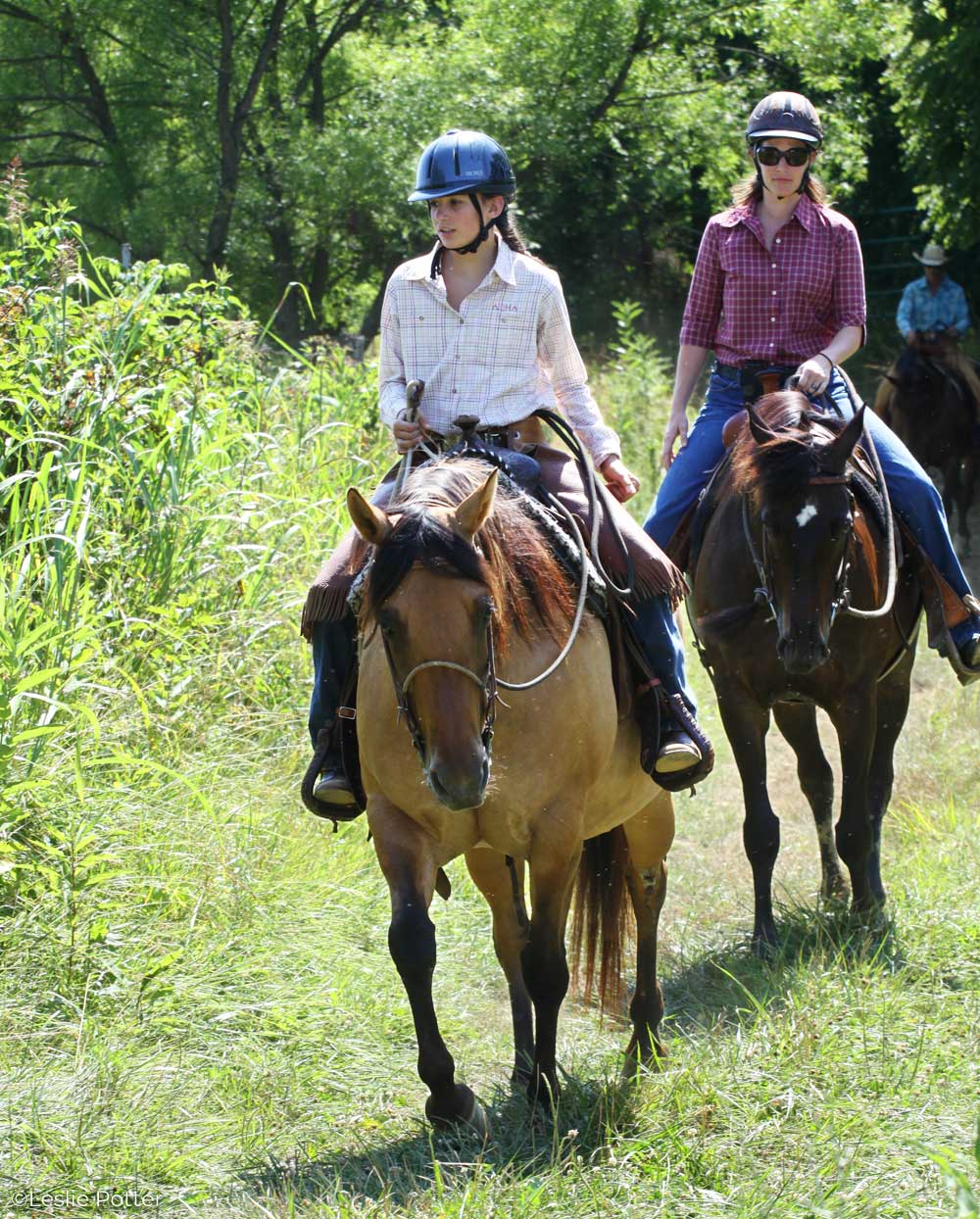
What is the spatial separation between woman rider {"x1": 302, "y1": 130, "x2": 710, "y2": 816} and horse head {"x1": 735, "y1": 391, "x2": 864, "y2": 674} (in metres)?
0.83

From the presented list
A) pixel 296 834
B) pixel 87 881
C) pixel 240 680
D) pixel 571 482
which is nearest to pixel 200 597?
pixel 240 680

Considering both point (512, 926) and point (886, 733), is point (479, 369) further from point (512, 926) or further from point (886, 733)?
point (886, 733)

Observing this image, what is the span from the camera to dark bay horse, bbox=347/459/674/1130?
3506 millimetres

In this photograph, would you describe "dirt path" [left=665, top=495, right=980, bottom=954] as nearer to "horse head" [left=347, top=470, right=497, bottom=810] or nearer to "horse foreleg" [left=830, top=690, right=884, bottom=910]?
"horse foreleg" [left=830, top=690, right=884, bottom=910]

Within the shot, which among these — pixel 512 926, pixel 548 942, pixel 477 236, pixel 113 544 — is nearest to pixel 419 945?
pixel 548 942

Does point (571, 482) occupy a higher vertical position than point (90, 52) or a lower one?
lower

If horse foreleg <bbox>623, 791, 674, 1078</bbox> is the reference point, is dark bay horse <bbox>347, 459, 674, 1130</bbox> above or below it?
above

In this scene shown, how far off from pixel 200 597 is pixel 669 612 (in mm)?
2671

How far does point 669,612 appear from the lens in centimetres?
471

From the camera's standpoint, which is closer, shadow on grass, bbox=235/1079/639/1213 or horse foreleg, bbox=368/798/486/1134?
shadow on grass, bbox=235/1079/639/1213

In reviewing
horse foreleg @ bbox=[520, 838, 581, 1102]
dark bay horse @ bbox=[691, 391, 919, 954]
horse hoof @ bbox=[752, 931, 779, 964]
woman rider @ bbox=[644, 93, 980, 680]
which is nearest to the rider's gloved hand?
woman rider @ bbox=[644, 93, 980, 680]

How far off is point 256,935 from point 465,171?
264 cm

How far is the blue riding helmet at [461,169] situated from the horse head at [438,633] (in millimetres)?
1288

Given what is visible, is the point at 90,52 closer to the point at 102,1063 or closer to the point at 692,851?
the point at 692,851
